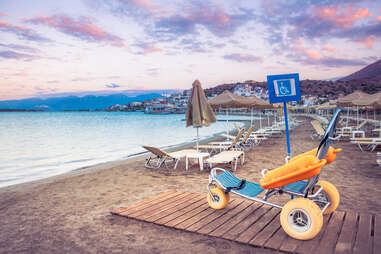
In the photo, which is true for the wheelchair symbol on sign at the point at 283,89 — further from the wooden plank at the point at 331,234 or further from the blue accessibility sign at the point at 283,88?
the wooden plank at the point at 331,234

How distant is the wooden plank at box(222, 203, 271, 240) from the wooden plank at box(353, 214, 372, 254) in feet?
3.48

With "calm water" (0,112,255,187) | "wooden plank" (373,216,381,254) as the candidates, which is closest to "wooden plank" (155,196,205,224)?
"wooden plank" (373,216,381,254)

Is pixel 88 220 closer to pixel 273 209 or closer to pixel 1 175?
pixel 273 209

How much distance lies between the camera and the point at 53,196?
508 cm

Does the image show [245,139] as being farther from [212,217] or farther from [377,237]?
[377,237]

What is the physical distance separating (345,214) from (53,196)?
4956 millimetres

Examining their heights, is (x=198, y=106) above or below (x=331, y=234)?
above

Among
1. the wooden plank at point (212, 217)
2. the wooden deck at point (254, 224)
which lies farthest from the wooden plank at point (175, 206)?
the wooden plank at point (212, 217)

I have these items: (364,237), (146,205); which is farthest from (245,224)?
(146,205)

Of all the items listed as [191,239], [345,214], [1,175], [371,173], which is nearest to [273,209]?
[345,214]

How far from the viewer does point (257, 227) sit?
299 centimetres

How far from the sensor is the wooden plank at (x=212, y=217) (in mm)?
3064

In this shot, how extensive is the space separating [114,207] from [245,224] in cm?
217

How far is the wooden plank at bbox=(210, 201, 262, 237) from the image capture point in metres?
2.91
